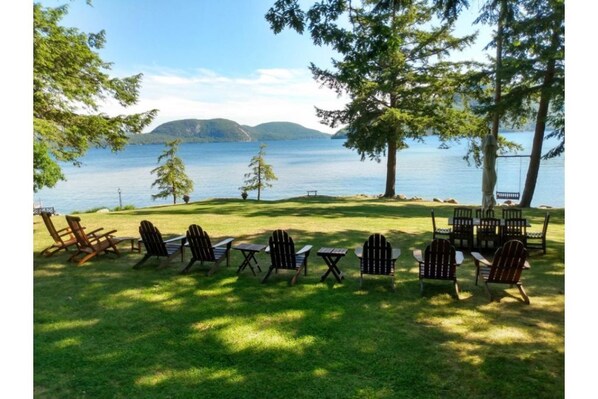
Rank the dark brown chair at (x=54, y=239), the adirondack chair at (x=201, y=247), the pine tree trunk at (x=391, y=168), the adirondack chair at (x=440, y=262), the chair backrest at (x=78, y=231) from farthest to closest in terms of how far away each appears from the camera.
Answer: the pine tree trunk at (x=391, y=168)
the dark brown chair at (x=54, y=239)
the chair backrest at (x=78, y=231)
the adirondack chair at (x=201, y=247)
the adirondack chair at (x=440, y=262)

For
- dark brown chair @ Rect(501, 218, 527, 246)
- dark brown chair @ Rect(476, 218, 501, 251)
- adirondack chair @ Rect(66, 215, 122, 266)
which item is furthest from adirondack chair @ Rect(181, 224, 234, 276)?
dark brown chair @ Rect(501, 218, 527, 246)

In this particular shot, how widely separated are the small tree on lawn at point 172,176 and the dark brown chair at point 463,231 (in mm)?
36154

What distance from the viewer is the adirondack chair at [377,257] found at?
22.7ft

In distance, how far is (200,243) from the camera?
7.73m

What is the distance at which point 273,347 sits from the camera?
467cm

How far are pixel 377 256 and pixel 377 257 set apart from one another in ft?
0.06

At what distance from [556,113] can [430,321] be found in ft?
52.6

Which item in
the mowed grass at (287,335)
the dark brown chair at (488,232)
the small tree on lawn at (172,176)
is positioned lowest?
the mowed grass at (287,335)

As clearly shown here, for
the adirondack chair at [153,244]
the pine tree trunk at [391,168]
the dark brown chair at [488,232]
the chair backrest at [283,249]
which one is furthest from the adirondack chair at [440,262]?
the pine tree trunk at [391,168]

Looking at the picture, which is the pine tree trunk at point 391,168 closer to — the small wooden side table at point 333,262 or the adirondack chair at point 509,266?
the small wooden side table at point 333,262

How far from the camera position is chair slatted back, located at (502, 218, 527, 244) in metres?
9.33

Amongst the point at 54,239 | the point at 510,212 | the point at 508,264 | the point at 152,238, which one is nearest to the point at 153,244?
the point at 152,238
